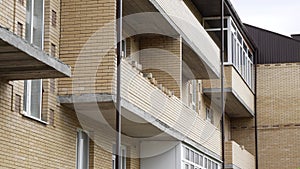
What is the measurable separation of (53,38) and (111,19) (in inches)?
50.2

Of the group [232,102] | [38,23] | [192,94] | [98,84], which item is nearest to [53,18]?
[38,23]

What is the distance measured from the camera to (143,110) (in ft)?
61.1

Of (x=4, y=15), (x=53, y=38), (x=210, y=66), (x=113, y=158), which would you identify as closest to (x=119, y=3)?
(x=53, y=38)

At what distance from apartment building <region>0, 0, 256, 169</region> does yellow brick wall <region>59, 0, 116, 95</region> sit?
0.02m

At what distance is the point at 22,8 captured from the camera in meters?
15.0

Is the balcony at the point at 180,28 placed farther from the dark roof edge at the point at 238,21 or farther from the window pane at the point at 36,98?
the window pane at the point at 36,98

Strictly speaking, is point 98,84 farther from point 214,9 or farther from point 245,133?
point 245,133

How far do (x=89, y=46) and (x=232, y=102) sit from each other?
1924cm

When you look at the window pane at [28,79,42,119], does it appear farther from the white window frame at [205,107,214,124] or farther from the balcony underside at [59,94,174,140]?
the white window frame at [205,107,214,124]

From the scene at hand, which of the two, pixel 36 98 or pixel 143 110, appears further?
pixel 143 110

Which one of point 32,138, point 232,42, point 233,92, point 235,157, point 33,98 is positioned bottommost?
point 32,138

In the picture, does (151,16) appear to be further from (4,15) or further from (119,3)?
(4,15)

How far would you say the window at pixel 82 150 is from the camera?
18172 millimetres

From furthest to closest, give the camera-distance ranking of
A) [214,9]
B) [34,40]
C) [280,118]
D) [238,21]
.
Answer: [280,118], [238,21], [214,9], [34,40]
